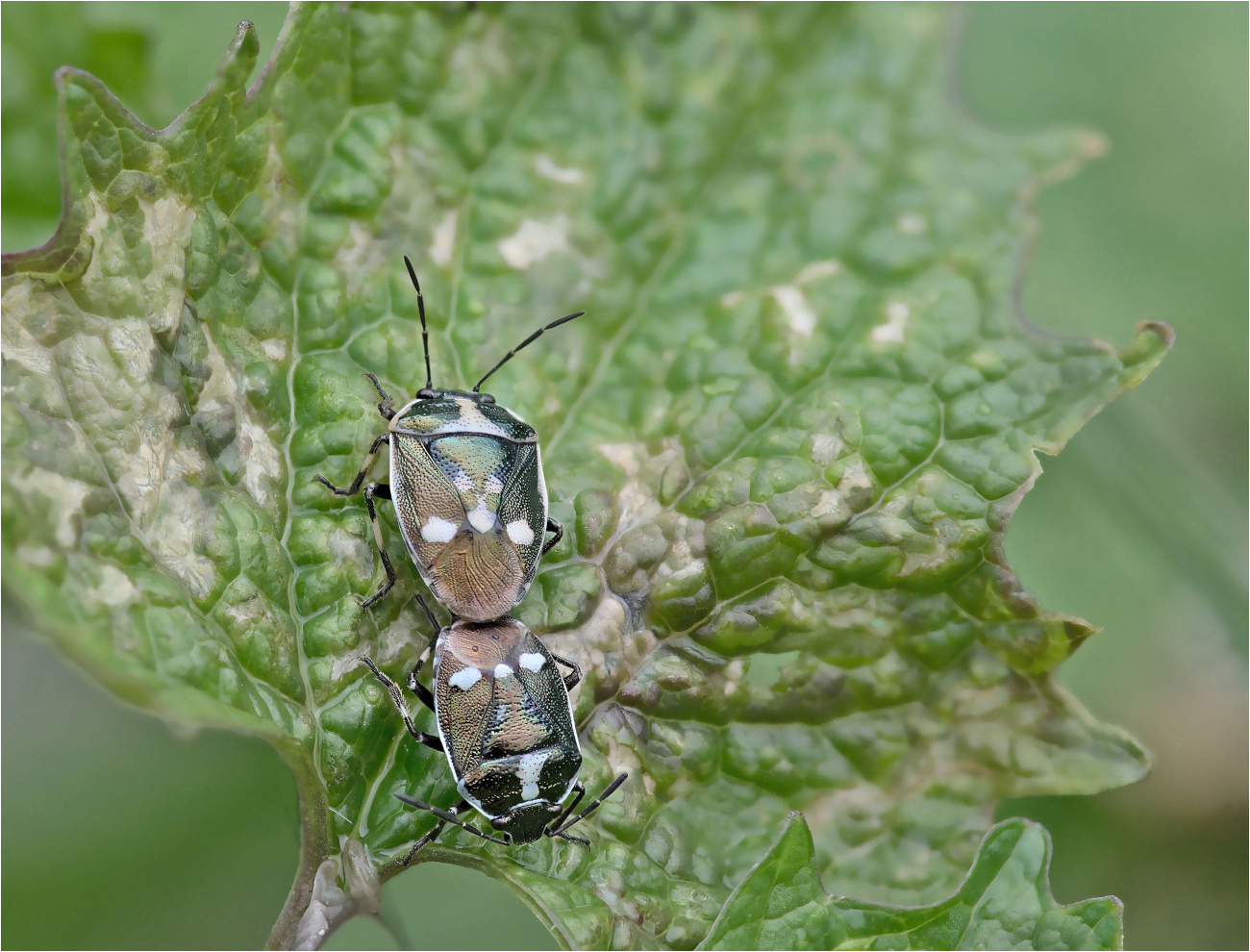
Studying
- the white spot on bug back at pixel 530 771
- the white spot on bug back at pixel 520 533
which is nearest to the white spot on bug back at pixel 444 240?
the white spot on bug back at pixel 520 533

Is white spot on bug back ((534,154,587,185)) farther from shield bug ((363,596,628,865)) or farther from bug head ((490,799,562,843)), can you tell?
bug head ((490,799,562,843))

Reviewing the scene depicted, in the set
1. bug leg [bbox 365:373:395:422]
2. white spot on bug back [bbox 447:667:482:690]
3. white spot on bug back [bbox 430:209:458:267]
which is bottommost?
white spot on bug back [bbox 447:667:482:690]

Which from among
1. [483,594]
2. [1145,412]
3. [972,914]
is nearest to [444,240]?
[483,594]

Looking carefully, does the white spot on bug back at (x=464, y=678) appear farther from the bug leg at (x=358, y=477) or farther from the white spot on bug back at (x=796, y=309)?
the white spot on bug back at (x=796, y=309)

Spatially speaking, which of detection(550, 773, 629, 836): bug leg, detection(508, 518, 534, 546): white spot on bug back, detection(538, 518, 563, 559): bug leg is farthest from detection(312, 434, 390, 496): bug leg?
detection(550, 773, 629, 836): bug leg

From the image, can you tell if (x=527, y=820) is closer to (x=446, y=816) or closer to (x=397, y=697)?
(x=446, y=816)

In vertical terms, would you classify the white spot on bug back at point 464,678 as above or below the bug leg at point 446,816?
above
